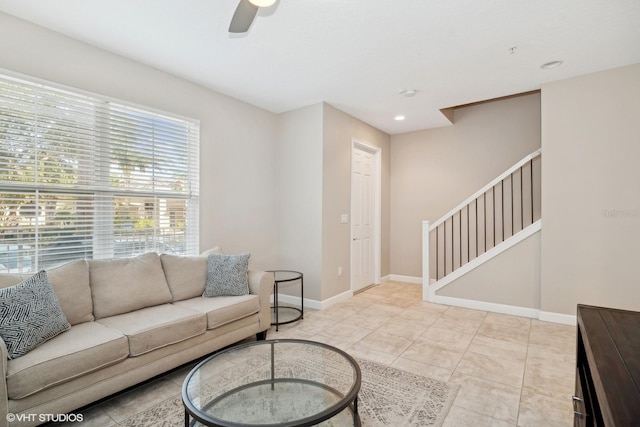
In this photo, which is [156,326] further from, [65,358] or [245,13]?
[245,13]

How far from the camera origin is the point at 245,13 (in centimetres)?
186

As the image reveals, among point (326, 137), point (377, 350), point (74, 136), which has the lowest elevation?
point (377, 350)

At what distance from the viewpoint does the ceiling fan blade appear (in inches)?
71.1

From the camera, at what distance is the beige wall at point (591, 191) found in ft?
10.3

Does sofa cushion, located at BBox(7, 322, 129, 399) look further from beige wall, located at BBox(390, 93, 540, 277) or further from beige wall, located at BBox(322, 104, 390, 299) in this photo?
beige wall, located at BBox(390, 93, 540, 277)

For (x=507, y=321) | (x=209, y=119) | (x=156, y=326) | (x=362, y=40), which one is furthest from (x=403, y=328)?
(x=209, y=119)

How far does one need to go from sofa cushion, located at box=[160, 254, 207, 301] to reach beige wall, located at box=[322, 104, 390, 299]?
1601 mm

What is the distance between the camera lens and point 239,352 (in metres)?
2.07

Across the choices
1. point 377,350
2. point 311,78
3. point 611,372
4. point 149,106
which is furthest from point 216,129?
point 611,372

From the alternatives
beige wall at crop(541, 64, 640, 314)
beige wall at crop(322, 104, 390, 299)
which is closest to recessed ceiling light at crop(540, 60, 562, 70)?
beige wall at crop(541, 64, 640, 314)

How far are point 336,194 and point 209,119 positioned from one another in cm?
185

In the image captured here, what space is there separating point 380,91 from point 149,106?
8.24 ft

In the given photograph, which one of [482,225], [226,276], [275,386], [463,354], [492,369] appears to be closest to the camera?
[275,386]

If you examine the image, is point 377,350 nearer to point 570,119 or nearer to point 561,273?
point 561,273
